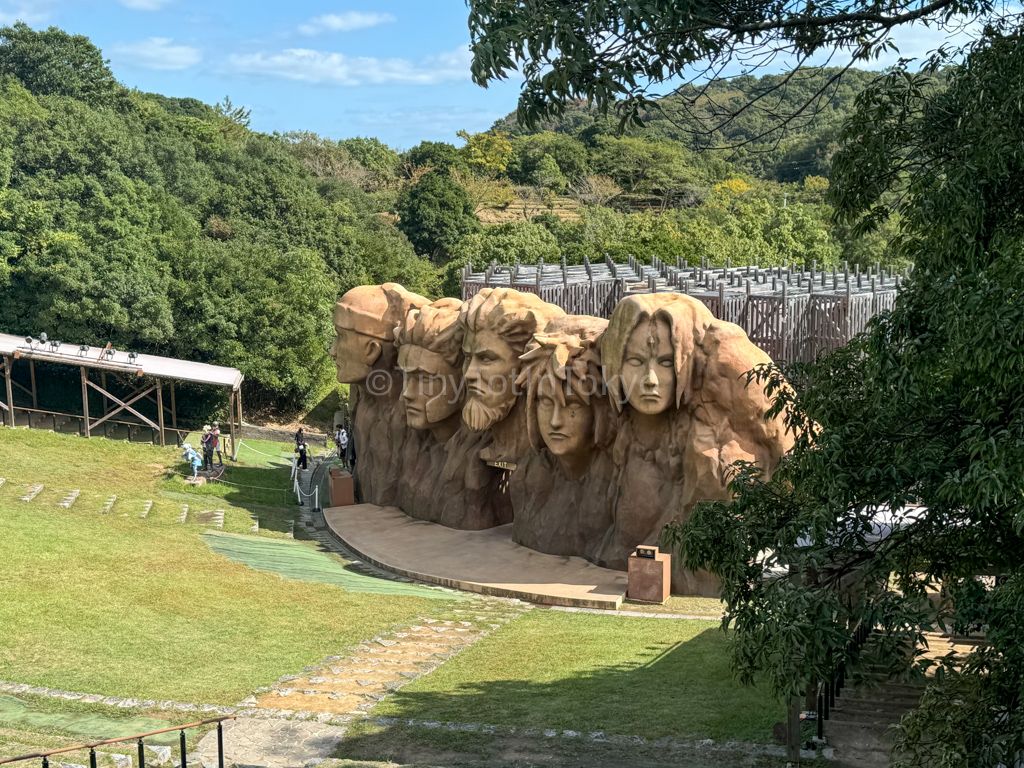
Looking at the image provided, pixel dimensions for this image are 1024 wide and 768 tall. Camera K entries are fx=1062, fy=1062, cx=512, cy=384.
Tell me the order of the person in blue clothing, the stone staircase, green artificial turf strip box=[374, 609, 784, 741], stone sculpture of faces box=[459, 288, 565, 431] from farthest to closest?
the person in blue clothing
stone sculpture of faces box=[459, 288, 565, 431]
green artificial turf strip box=[374, 609, 784, 741]
the stone staircase

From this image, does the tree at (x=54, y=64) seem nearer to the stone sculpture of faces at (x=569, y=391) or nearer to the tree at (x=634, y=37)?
the stone sculpture of faces at (x=569, y=391)

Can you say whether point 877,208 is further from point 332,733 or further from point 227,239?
point 227,239

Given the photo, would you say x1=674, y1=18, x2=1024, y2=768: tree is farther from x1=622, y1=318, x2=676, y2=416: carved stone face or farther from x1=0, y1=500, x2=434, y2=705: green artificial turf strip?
x1=622, y1=318, x2=676, y2=416: carved stone face

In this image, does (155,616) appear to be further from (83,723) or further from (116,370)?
(116,370)

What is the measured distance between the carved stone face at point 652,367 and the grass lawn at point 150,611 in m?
5.16

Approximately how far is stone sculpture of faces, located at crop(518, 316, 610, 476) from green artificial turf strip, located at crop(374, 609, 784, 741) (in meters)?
4.59

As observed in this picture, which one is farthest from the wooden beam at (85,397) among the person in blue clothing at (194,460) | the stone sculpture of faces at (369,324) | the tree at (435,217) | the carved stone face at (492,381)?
the tree at (435,217)

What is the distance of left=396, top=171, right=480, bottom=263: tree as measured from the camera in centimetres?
6334

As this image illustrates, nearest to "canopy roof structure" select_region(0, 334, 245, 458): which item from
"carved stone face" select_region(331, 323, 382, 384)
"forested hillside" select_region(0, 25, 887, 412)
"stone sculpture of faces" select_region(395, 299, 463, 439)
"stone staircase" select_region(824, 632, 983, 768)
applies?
"forested hillside" select_region(0, 25, 887, 412)

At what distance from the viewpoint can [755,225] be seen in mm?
52219

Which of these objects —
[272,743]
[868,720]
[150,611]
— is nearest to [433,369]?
[150,611]

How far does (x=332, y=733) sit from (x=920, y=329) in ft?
25.2

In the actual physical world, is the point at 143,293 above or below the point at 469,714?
above

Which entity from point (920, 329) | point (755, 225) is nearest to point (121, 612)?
point (920, 329)
